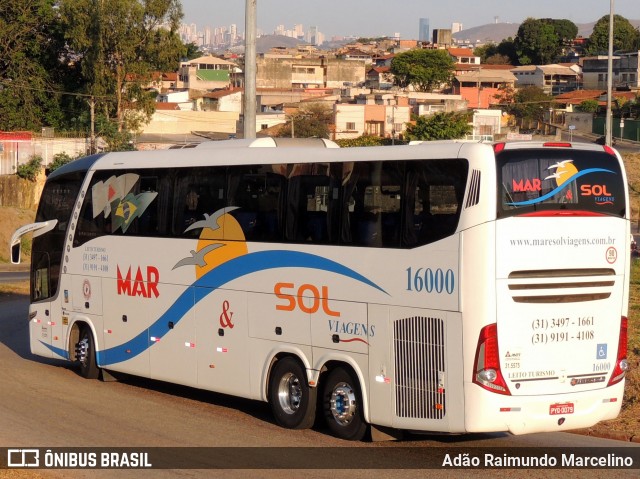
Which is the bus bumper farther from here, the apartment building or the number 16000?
the apartment building

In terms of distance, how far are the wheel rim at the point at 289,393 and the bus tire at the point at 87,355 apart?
4848 millimetres

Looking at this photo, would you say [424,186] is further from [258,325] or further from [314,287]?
[258,325]

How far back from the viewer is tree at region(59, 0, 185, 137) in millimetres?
68500

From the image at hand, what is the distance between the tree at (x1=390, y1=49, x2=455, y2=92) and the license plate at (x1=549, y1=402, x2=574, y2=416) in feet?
391

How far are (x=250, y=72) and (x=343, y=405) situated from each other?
6.72 meters

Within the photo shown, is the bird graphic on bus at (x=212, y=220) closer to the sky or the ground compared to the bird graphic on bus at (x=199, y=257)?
closer to the sky

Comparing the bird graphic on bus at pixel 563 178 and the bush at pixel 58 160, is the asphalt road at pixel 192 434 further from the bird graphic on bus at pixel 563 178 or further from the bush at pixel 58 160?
the bush at pixel 58 160

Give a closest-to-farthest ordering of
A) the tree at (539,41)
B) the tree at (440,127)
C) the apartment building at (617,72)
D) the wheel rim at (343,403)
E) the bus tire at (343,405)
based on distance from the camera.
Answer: the bus tire at (343,405), the wheel rim at (343,403), the tree at (440,127), the apartment building at (617,72), the tree at (539,41)

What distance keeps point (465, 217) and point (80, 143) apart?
57544 mm

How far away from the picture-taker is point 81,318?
17.2m

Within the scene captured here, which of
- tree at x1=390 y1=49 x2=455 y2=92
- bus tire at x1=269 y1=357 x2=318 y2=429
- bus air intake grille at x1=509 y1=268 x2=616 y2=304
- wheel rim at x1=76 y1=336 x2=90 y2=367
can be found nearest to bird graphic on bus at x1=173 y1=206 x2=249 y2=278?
bus tire at x1=269 y1=357 x2=318 y2=429

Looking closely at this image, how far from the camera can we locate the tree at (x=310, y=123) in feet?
269

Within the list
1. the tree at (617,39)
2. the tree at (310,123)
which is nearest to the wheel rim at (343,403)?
the tree at (310,123)

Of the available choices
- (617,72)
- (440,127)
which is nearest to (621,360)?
(440,127)
